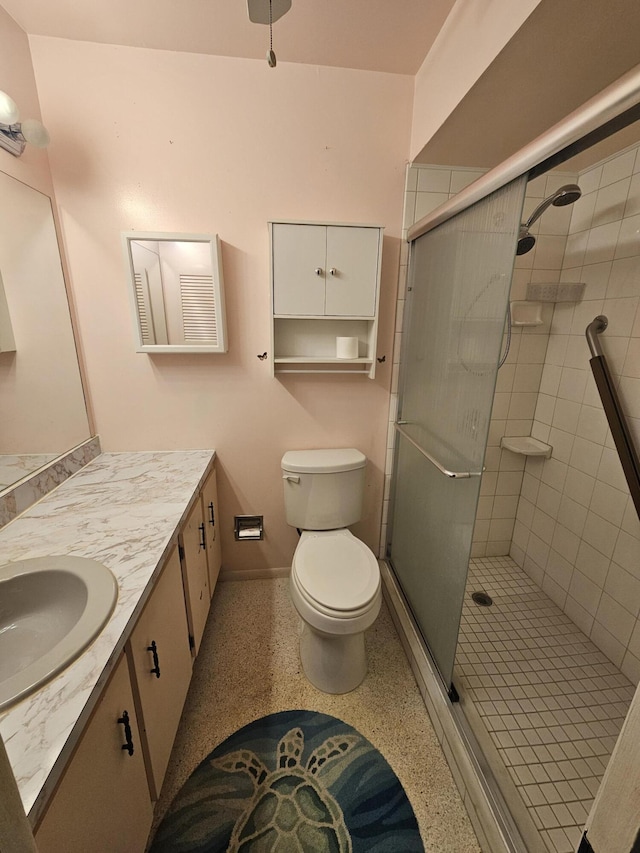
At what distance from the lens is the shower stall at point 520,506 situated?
105 centimetres

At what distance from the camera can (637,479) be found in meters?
1.34

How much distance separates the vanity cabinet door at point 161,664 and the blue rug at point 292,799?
19 cm

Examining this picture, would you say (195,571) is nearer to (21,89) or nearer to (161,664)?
(161,664)

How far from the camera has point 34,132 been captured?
1189 mm

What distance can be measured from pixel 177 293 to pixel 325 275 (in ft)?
2.09

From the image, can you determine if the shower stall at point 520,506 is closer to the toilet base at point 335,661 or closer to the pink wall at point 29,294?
the toilet base at point 335,661

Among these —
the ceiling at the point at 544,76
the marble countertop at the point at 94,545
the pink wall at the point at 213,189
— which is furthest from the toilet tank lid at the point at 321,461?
the ceiling at the point at 544,76

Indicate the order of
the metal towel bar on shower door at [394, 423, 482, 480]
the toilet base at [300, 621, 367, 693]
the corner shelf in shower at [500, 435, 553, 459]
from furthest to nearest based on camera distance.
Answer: the corner shelf in shower at [500, 435, 553, 459] < the toilet base at [300, 621, 367, 693] < the metal towel bar on shower door at [394, 423, 482, 480]

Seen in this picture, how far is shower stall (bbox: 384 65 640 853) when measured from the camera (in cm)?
105

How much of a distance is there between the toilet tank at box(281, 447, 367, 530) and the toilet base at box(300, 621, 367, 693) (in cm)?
49

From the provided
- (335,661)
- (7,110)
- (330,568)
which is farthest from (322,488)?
(7,110)

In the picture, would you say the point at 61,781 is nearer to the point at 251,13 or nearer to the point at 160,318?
the point at 160,318

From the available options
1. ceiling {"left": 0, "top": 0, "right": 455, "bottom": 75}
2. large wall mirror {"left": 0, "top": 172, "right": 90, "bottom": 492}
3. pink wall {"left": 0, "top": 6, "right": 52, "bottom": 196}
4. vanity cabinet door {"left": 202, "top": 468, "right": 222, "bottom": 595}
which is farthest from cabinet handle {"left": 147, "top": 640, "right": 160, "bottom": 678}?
ceiling {"left": 0, "top": 0, "right": 455, "bottom": 75}

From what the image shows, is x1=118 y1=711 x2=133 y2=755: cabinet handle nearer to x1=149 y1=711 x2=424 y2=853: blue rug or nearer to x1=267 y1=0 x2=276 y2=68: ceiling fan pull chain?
x1=149 y1=711 x2=424 y2=853: blue rug
